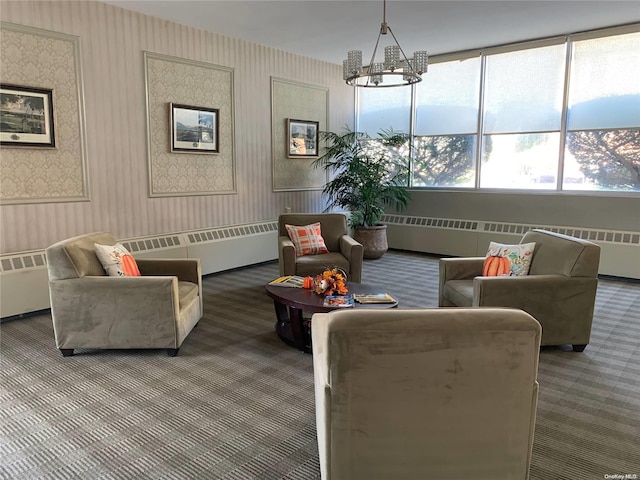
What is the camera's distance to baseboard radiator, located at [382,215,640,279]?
5.54m

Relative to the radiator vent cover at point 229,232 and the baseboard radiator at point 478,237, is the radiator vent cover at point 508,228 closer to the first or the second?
the baseboard radiator at point 478,237

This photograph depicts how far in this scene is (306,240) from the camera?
16.6 feet

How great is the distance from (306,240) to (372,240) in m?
1.94

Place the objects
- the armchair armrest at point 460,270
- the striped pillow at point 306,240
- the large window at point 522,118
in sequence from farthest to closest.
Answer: the large window at point 522,118
the striped pillow at point 306,240
the armchair armrest at point 460,270

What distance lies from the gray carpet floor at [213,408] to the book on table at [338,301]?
443 millimetres

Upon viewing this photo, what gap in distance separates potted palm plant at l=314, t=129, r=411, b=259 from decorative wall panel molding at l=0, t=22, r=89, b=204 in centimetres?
358

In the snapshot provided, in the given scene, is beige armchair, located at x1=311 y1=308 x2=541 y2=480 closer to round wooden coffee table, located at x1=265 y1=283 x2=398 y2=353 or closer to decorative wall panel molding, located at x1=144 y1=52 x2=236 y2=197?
round wooden coffee table, located at x1=265 y1=283 x2=398 y2=353

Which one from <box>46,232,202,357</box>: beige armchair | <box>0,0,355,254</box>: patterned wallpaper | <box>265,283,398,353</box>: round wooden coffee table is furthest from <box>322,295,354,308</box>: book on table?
<box>0,0,355,254</box>: patterned wallpaper

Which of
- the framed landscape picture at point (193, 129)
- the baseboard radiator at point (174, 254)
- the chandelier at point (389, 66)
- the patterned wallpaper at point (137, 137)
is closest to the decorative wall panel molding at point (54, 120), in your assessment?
the patterned wallpaper at point (137, 137)

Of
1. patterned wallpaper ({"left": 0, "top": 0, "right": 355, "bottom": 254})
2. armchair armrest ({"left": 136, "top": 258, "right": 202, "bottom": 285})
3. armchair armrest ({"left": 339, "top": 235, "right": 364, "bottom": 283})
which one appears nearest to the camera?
armchair armrest ({"left": 136, "top": 258, "right": 202, "bottom": 285})

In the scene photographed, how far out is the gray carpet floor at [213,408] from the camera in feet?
7.04

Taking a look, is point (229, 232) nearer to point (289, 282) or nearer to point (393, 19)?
point (289, 282)

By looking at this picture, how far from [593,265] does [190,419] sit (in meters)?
2.90

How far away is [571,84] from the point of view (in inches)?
229
